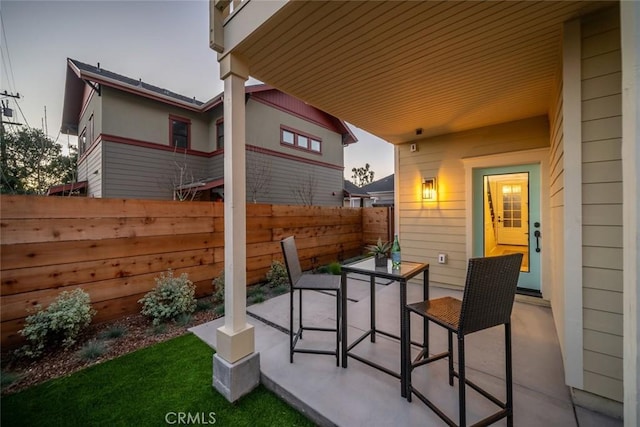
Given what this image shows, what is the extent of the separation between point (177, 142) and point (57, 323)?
22.8 feet

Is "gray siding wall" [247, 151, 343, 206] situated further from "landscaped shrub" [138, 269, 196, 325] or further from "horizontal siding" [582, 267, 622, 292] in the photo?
"horizontal siding" [582, 267, 622, 292]

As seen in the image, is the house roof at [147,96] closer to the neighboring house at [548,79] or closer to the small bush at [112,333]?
the neighboring house at [548,79]

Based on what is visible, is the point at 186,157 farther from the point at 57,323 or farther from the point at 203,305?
the point at 57,323

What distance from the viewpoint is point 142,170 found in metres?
7.50

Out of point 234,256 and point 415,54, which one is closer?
point 234,256

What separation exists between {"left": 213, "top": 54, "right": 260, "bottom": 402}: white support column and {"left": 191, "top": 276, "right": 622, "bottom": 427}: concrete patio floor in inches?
12.0

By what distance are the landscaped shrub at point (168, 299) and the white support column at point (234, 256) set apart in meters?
1.49

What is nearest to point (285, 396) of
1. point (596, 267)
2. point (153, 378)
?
point (153, 378)

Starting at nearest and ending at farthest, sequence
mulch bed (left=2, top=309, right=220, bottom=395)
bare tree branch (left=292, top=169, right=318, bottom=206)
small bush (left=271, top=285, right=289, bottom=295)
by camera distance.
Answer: mulch bed (left=2, top=309, right=220, bottom=395)
small bush (left=271, top=285, right=289, bottom=295)
bare tree branch (left=292, top=169, right=318, bottom=206)

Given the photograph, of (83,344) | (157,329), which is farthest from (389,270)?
(83,344)

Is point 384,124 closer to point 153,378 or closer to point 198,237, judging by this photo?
point 198,237

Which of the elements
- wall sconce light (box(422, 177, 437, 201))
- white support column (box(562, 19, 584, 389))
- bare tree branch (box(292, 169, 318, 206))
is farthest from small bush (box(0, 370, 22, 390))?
bare tree branch (box(292, 169, 318, 206))

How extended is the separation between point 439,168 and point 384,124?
136cm

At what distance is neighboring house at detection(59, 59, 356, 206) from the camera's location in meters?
7.07
